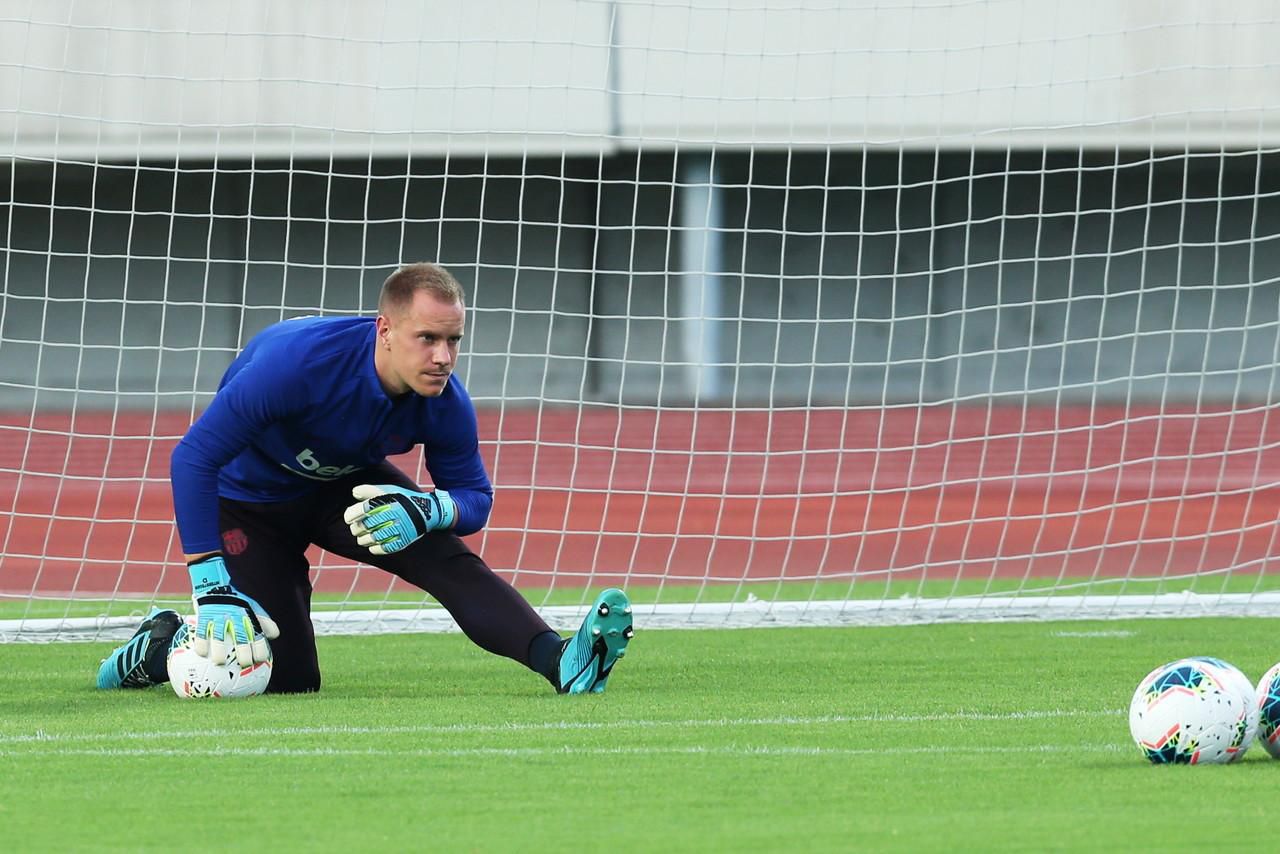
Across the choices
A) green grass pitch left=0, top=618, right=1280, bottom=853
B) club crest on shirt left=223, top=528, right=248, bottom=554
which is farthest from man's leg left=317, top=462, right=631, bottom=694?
club crest on shirt left=223, top=528, right=248, bottom=554

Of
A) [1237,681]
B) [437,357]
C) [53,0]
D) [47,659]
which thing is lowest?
[47,659]

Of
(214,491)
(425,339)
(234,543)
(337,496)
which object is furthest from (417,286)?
A: (234,543)

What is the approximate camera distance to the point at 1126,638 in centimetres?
756

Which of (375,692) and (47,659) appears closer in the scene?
(375,692)

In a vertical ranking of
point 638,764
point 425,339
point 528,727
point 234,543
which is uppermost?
point 425,339

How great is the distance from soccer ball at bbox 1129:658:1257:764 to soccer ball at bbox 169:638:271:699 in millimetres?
2795

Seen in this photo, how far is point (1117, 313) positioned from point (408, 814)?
1785cm

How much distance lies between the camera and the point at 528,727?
4926mm

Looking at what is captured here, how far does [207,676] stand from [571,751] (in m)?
1.70

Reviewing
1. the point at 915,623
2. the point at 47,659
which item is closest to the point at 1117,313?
the point at 915,623

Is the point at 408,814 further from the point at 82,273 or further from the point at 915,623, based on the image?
the point at 82,273

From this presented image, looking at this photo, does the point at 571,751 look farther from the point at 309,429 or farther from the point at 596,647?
the point at 309,429

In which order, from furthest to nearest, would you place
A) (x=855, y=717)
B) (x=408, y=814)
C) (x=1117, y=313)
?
1. (x=1117, y=313)
2. (x=855, y=717)
3. (x=408, y=814)

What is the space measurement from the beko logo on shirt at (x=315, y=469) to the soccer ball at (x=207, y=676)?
62 centimetres
